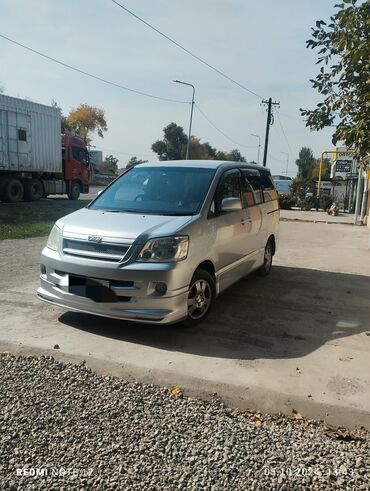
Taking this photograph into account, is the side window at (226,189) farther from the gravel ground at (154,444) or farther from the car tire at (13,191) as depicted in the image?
the car tire at (13,191)

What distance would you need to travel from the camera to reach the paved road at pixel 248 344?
3477mm

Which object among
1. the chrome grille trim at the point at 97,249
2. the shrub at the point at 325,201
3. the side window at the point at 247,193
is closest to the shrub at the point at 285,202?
the shrub at the point at 325,201

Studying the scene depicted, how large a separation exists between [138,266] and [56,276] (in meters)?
1.01

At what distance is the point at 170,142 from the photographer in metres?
79.2

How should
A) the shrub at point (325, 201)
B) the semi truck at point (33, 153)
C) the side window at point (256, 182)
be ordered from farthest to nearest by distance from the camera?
the shrub at point (325, 201)
the semi truck at point (33, 153)
the side window at point (256, 182)

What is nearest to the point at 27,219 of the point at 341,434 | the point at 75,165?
the point at 75,165

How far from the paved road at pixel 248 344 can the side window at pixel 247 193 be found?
1.30m

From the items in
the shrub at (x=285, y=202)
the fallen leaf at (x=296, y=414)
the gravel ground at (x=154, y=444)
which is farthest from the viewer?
the shrub at (x=285, y=202)

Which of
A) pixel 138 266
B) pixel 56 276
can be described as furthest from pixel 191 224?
pixel 56 276

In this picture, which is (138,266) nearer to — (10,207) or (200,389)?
(200,389)

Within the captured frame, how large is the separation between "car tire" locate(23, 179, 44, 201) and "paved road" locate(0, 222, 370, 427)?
48.0ft

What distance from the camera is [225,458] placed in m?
2.59

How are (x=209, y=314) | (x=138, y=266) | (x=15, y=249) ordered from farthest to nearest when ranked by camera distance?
1. (x=15, y=249)
2. (x=209, y=314)
3. (x=138, y=266)

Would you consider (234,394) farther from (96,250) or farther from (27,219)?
(27,219)
